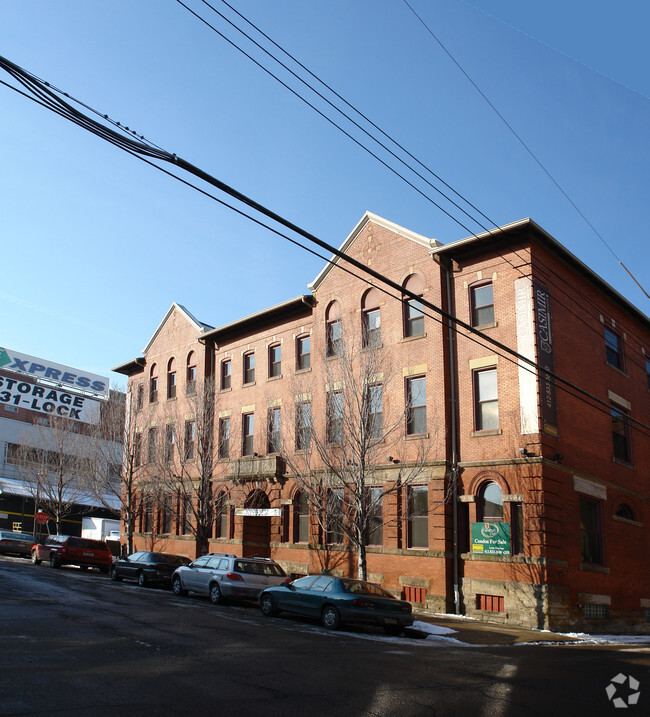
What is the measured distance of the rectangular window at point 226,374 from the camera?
111 ft

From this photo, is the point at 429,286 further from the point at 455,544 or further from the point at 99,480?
the point at 99,480

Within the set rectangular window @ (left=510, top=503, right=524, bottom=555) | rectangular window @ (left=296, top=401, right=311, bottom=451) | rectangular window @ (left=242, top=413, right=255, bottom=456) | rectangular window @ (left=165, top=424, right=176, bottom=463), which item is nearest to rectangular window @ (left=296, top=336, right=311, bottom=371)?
rectangular window @ (left=296, top=401, right=311, bottom=451)

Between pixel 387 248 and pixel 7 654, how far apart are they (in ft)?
65.4

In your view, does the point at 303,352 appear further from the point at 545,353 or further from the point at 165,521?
the point at 165,521

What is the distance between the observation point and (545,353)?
872 inches

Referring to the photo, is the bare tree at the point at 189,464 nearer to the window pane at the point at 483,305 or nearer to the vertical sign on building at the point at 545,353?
the window pane at the point at 483,305

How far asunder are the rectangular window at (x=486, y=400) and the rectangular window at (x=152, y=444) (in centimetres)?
1764

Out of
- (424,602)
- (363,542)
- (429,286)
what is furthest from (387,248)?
(424,602)

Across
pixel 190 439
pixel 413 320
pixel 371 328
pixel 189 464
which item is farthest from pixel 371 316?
pixel 189 464

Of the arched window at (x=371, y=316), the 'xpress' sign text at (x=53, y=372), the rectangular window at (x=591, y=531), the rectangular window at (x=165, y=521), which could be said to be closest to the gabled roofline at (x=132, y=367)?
the rectangular window at (x=165, y=521)

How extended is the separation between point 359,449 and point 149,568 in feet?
30.0

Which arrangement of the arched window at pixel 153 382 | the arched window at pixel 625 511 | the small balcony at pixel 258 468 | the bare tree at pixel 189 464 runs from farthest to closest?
the arched window at pixel 153 382 → the bare tree at pixel 189 464 → the small balcony at pixel 258 468 → the arched window at pixel 625 511

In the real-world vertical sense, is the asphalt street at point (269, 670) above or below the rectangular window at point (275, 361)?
below

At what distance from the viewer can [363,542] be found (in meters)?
21.6
